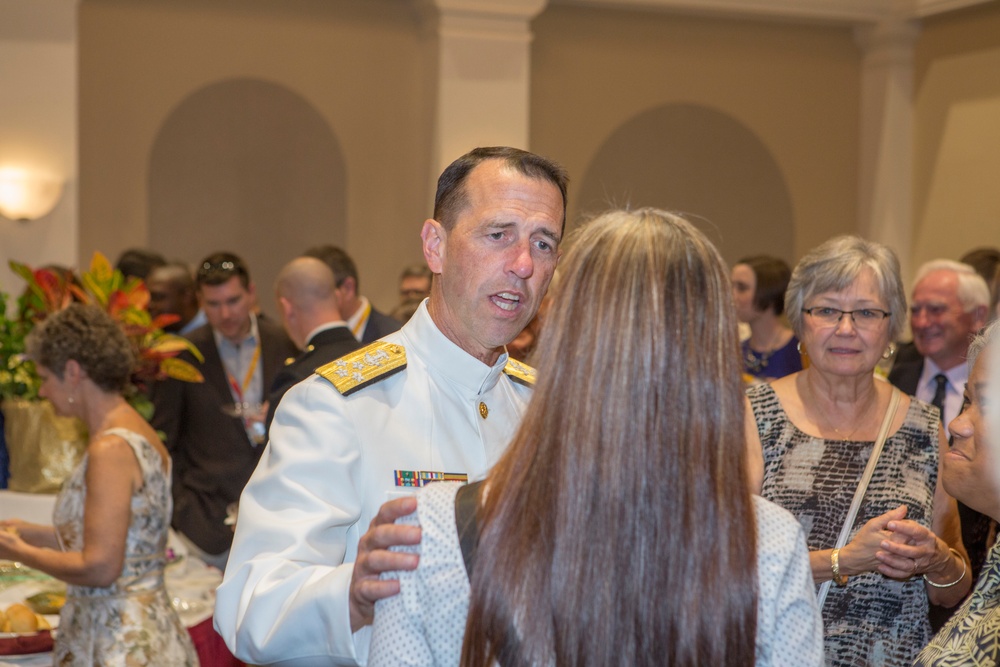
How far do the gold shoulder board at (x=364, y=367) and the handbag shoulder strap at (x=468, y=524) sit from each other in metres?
0.53

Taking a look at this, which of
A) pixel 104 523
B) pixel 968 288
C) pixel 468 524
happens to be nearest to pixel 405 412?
pixel 468 524

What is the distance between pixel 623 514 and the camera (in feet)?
3.67

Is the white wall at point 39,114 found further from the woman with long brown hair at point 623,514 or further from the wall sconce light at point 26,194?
the woman with long brown hair at point 623,514

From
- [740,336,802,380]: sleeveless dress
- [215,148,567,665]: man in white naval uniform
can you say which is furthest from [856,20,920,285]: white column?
[215,148,567,665]: man in white naval uniform

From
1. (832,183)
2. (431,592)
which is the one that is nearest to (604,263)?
(431,592)

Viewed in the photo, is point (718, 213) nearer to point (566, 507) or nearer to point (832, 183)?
point (832, 183)

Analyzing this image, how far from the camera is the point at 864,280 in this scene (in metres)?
2.45

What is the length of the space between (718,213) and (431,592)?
7.82m

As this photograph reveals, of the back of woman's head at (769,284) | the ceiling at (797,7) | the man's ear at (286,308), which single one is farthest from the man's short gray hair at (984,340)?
the ceiling at (797,7)

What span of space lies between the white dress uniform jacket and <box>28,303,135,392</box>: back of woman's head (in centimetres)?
157

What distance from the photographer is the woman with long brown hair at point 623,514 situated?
1110 millimetres

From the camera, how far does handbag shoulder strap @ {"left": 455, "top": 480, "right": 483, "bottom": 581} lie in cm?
114

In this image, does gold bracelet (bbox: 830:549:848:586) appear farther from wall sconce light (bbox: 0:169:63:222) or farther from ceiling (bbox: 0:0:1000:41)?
ceiling (bbox: 0:0:1000:41)

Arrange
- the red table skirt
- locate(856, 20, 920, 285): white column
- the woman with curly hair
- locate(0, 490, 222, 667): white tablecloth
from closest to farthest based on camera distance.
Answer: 1. the woman with curly hair
2. locate(0, 490, 222, 667): white tablecloth
3. the red table skirt
4. locate(856, 20, 920, 285): white column
